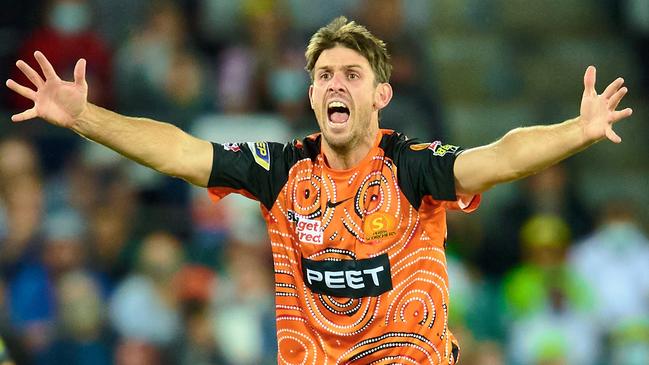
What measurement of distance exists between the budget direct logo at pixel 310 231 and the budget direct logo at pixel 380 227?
0.21 metres

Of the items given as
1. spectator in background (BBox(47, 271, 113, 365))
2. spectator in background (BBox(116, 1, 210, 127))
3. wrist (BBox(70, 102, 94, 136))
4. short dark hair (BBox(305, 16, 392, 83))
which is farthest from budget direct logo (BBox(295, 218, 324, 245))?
spectator in background (BBox(116, 1, 210, 127))

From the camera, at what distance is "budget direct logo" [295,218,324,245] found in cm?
611

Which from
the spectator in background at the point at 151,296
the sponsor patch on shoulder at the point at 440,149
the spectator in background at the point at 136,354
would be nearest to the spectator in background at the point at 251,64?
the spectator in background at the point at 151,296

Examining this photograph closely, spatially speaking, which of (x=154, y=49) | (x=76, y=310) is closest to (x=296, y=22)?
(x=154, y=49)

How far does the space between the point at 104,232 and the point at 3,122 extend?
1502mm

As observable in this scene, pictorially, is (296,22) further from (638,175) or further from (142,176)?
(638,175)

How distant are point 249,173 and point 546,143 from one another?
4.74ft

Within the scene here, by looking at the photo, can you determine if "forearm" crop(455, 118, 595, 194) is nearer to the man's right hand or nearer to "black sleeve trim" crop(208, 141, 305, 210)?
"black sleeve trim" crop(208, 141, 305, 210)

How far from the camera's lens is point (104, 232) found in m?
10.3

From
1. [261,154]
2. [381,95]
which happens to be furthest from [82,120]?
[381,95]

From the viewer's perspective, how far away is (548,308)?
10.2 m

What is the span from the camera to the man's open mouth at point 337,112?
20.3 feet

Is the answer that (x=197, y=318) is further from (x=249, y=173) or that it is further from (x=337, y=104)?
(x=337, y=104)

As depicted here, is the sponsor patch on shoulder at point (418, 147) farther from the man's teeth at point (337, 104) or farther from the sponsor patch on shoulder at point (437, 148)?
the man's teeth at point (337, 104)
